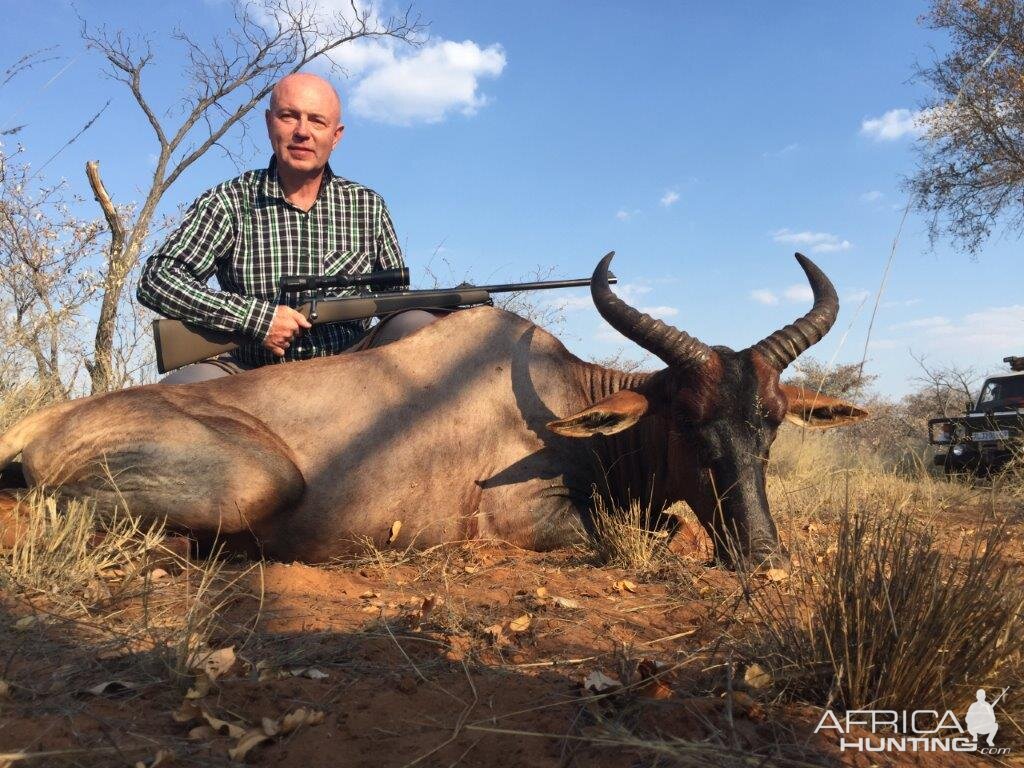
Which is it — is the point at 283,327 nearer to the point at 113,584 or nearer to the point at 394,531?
the point at 394,531

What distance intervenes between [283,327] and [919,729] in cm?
386

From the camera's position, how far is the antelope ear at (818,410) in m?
4.13

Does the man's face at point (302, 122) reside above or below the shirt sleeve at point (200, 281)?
above

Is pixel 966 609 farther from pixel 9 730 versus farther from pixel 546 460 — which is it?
pixel 546 460

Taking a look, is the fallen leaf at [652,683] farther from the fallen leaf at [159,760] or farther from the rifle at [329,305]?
the rifle at [329,305]

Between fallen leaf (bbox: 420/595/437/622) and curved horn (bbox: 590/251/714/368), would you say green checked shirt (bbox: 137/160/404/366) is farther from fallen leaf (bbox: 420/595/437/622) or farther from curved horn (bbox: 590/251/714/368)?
fallen leaf (bbox: 420/595/437/622)

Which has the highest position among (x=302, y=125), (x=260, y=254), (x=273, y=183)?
(x=302, y=125)

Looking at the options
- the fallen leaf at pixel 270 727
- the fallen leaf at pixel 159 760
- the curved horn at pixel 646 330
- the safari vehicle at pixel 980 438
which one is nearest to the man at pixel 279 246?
the curved horn at pixel 646 330

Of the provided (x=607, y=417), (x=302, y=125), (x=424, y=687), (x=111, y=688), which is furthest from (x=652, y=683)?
(x=302, y=125)

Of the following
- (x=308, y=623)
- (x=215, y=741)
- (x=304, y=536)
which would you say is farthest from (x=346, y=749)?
(x=304, y=536)

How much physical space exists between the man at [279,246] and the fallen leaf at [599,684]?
3063mm

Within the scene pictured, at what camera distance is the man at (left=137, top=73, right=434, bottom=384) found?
473cm

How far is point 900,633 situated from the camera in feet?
6.26

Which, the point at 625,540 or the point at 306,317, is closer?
the point at 625,540
